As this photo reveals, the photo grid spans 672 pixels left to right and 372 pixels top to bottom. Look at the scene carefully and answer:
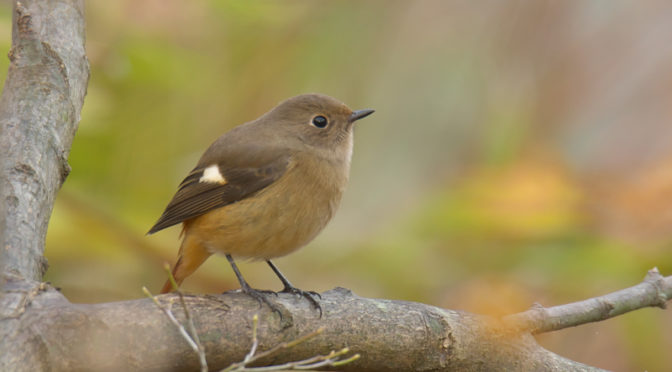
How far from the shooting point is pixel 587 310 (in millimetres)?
2941

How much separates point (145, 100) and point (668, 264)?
2.96 metres

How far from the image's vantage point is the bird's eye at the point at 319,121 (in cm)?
413

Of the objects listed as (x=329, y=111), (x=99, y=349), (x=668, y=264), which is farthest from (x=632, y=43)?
(x=99, y=349)

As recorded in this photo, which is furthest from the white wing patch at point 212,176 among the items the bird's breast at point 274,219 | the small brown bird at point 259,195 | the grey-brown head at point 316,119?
the grey-brown head at point 316,119

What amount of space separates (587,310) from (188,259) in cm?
181

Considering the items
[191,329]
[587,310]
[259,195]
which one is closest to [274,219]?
[259,195]

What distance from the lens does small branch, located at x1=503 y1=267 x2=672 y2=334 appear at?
9.68 feet

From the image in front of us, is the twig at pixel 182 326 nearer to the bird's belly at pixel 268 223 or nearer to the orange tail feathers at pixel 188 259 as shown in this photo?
the bird's belly at pixel 268 223

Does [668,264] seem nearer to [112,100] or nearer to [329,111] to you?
[329,111]

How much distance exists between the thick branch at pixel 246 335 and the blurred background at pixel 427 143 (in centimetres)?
51

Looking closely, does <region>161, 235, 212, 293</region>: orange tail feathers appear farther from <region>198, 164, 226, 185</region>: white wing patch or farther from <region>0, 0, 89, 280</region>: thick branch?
<region>0, 0, 89, 280</region>: thick branch

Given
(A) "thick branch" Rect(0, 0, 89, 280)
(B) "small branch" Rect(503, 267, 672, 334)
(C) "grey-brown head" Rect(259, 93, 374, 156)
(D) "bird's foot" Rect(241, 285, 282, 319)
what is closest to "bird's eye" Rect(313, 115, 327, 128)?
(C) "grey-brown head" Rect(259, 93, 374, 156)

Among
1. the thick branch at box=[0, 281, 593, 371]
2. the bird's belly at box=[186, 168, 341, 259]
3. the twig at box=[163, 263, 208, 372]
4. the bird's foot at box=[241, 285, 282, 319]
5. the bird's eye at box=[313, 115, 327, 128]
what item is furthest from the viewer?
the bird's eye at box=[313, 115, 327, 128]

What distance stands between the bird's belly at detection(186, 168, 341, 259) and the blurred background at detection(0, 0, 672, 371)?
0.52 meters
